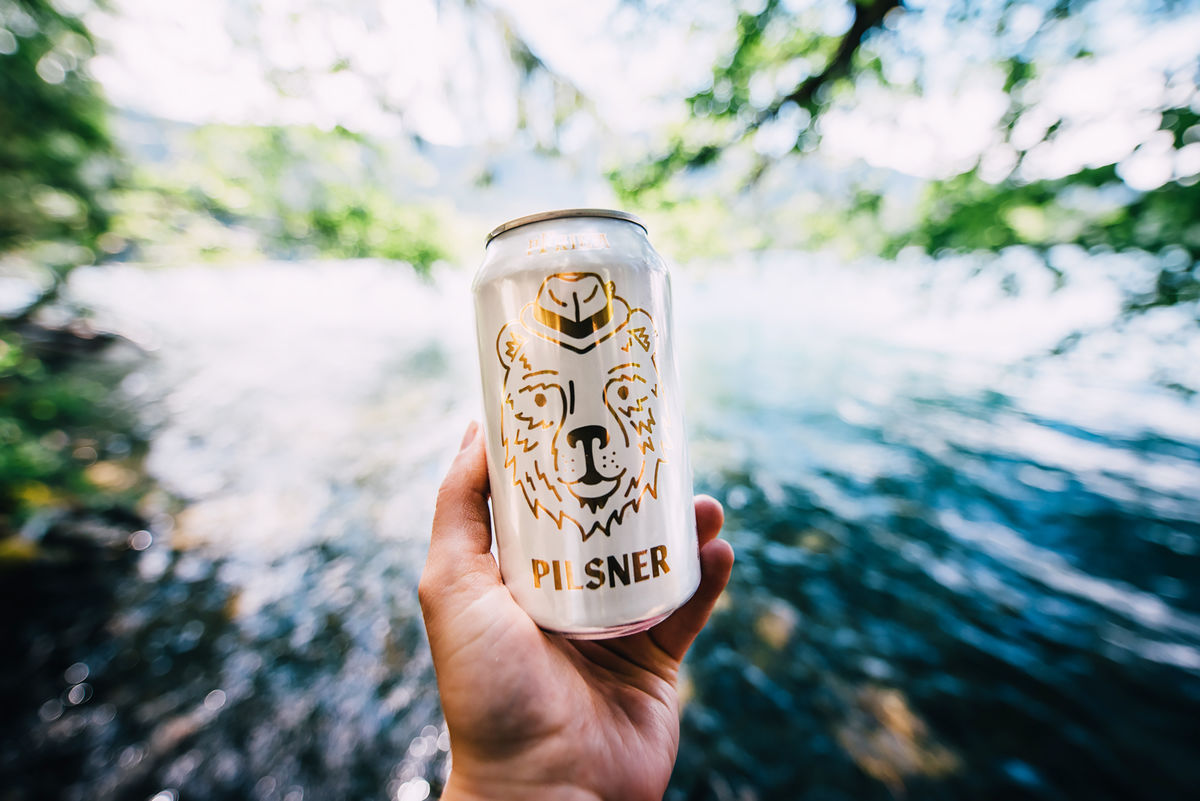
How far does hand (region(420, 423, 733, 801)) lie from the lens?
3.77ft

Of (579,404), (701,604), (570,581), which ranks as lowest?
(701,604)

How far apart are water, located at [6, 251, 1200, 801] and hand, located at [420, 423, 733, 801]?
1.54 metres

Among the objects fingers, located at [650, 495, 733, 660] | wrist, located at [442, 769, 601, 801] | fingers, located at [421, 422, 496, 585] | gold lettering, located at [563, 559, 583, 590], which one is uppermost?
fingers, located at [421, 422, 496, 585]

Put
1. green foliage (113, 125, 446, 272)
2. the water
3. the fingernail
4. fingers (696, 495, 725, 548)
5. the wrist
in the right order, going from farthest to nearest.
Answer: green foliage (113, 125, 446, 272), the water, fingers (696, 495, 725, 548), the fingernail, the wrist

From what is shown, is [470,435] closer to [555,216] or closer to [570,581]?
[570,581]

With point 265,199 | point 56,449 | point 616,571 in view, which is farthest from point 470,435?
point 265,199

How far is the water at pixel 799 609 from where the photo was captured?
2.44 meters

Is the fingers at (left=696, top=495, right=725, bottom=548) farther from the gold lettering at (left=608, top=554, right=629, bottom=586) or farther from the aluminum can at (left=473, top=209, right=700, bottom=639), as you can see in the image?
the gold lettering at (left=608, top=554, right=629, bottom=586)

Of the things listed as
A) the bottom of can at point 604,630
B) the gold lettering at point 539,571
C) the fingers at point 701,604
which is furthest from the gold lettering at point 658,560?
the fingers at point 701,604

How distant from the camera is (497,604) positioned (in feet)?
4.03

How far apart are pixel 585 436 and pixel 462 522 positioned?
0.49m

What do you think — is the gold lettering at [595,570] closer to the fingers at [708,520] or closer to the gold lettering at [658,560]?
the gold lettering at [658,560]

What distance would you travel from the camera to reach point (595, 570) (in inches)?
45.3

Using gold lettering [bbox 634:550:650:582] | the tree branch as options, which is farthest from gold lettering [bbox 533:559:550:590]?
the tree branch
